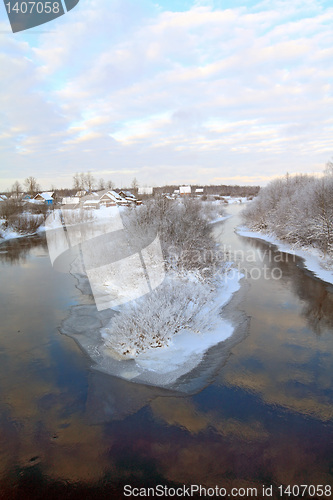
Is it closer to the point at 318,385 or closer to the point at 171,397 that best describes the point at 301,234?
the point at 318,385

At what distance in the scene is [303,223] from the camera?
2831cm

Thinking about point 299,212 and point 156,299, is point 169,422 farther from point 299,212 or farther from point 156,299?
point 299,212

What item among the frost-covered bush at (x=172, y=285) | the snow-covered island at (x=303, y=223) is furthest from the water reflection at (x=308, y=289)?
the frost-covered bush at (x=172, y=285)

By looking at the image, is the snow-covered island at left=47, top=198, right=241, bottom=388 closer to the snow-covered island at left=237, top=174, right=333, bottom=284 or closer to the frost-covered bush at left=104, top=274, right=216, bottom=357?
the frost-covered bush at left=104, top=274, right=216, bottom=357

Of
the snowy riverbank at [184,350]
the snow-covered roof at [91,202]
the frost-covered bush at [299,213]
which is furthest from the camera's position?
the snow-covered roof at [91,202]

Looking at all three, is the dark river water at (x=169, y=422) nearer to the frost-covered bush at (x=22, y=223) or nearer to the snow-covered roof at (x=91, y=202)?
the frost-covered bush at (x=22, y=223)

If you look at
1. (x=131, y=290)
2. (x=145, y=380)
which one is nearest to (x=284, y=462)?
(x=145, y=380)

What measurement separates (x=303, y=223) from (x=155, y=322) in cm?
2282

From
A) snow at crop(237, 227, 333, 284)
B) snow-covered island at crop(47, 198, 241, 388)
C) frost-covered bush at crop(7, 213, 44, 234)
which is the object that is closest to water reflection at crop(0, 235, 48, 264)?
frost-covered bush at crop(7, 213, 44, 234)

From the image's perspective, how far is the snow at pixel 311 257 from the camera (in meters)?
20.9

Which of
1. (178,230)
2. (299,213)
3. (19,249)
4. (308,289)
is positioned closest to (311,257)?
(299,213)

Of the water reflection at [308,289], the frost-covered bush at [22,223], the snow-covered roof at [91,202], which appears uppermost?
the snow-covered roof at [91,202]

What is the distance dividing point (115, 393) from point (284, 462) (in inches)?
177

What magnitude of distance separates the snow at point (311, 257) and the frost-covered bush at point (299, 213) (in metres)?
0.66
